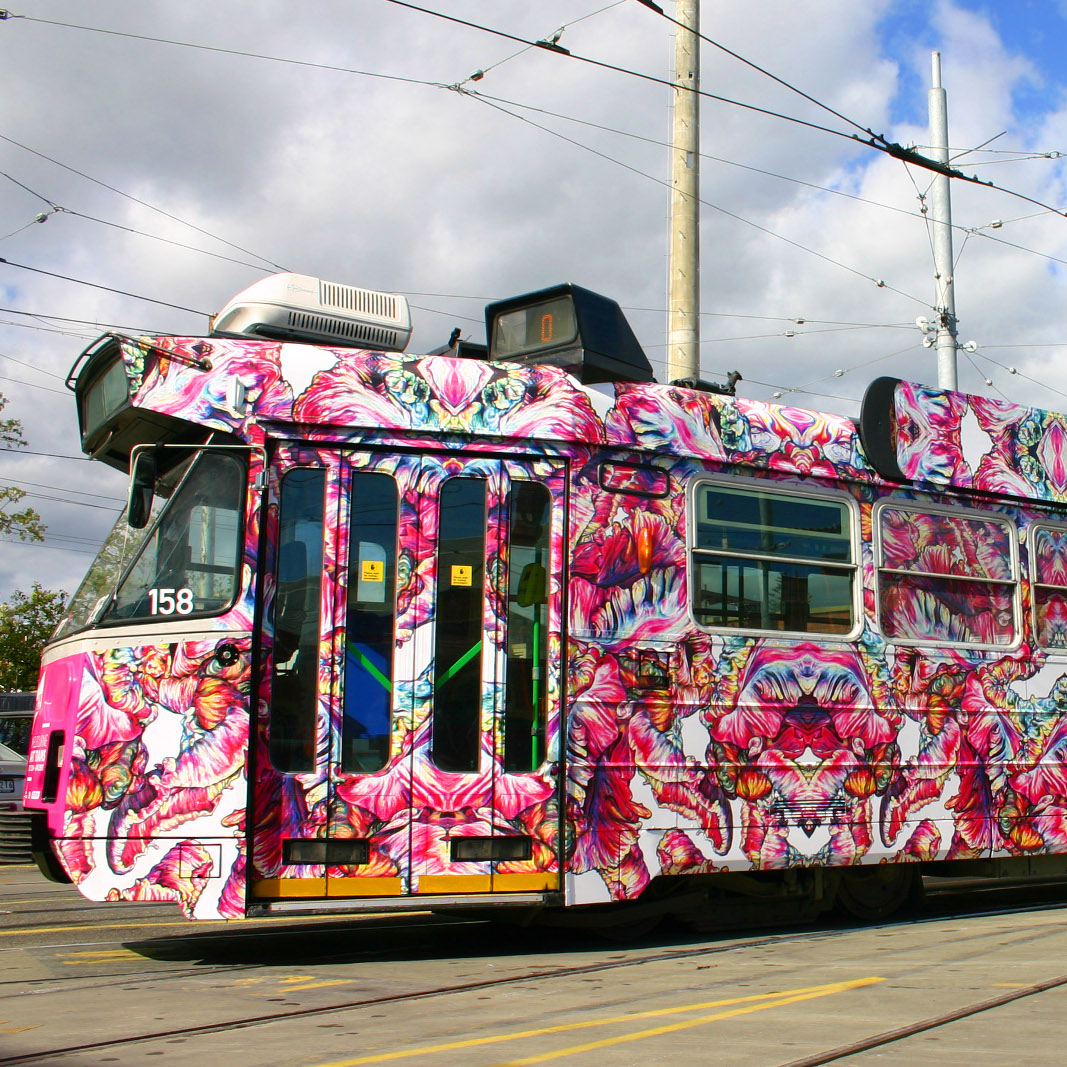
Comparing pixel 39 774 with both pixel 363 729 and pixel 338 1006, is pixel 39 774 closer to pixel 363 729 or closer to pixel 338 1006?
pixel 363 729

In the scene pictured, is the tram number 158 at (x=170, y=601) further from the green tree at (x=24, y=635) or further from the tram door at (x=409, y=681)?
the green tree at (x=24, y=635)

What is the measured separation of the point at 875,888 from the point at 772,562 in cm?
235

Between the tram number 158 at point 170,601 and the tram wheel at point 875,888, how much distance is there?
447cm

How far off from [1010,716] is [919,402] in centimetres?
220

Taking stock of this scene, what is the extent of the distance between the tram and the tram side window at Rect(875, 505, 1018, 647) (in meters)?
0.04

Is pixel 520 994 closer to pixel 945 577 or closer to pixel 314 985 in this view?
pixel 314 985

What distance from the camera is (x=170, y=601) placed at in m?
6.80

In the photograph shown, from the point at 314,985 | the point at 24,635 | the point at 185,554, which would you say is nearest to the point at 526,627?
the point at 185,554

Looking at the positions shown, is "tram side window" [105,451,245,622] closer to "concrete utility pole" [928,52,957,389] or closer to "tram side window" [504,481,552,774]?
"tram side window" [504,481,552,774]

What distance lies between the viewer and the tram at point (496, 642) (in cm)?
666

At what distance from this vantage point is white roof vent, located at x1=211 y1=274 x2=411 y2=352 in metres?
7.60

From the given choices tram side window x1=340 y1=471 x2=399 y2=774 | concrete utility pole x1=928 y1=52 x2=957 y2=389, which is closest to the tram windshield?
tram side window x1=340 y1=471 x2=399 y2=774

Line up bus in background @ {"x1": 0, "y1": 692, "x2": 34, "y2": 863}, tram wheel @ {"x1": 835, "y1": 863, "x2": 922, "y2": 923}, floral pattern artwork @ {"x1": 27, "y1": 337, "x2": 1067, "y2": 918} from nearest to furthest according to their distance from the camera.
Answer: floral pattern artwork @ {"x1": 27, "y1": 337, "x2": 1067, "y2": 918}
tram wheel @ {"x1": 835, "y1": 863, "x2": 922, "y2": 923}
bus in background @ {"x1": 0, "y1": 692, "x2": 34, "y2": 863}

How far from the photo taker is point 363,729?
6.82 metres
